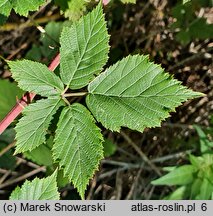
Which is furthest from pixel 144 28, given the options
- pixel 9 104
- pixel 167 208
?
pixel 167 208

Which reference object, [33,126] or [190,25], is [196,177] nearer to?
[190,25]

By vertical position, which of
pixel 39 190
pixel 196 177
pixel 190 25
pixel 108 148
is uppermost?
pixel 39 190

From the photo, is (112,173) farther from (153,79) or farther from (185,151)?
(153,79)

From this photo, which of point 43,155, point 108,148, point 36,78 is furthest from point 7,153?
point 36,78

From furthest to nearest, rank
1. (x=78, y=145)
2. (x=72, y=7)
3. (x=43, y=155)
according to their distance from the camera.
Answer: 1. (x=43, y=155)
2. (x=72, y=7)
3. (x=78, y=145)

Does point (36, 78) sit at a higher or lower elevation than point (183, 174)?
higher

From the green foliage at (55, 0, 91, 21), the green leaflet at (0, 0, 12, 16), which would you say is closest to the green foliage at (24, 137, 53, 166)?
the green foliage at (55, 0, 91, 21)

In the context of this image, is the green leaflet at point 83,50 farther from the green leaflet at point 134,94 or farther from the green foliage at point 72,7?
the green foliage at point 72,7
